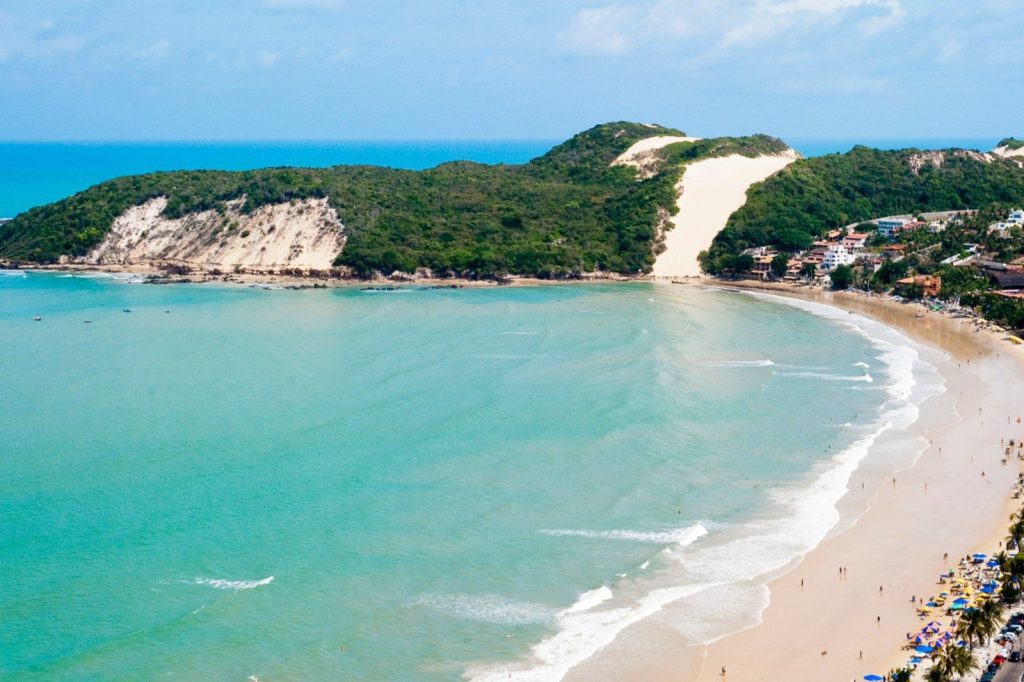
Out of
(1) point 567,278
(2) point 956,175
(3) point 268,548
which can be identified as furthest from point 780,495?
(2) point 956,175

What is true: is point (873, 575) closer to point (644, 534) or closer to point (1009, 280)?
point (644, 534)

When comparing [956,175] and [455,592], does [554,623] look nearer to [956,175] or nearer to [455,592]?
[455,592]

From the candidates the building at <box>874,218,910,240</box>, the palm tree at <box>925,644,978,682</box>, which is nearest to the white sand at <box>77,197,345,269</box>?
the building at <box>874,218,910,240</box>

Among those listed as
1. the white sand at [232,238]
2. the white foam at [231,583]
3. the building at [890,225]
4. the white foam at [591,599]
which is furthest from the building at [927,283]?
the white foam at [231,583]

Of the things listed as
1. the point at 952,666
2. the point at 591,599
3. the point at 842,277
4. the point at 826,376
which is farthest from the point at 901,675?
the point at 842,277

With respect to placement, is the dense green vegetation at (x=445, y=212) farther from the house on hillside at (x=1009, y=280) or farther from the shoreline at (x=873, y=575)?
the shoreline at (x=873, y=575)

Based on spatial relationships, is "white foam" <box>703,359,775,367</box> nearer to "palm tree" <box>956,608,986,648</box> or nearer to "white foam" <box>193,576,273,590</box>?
"palm tree" <box>956,608,986,648</box>
